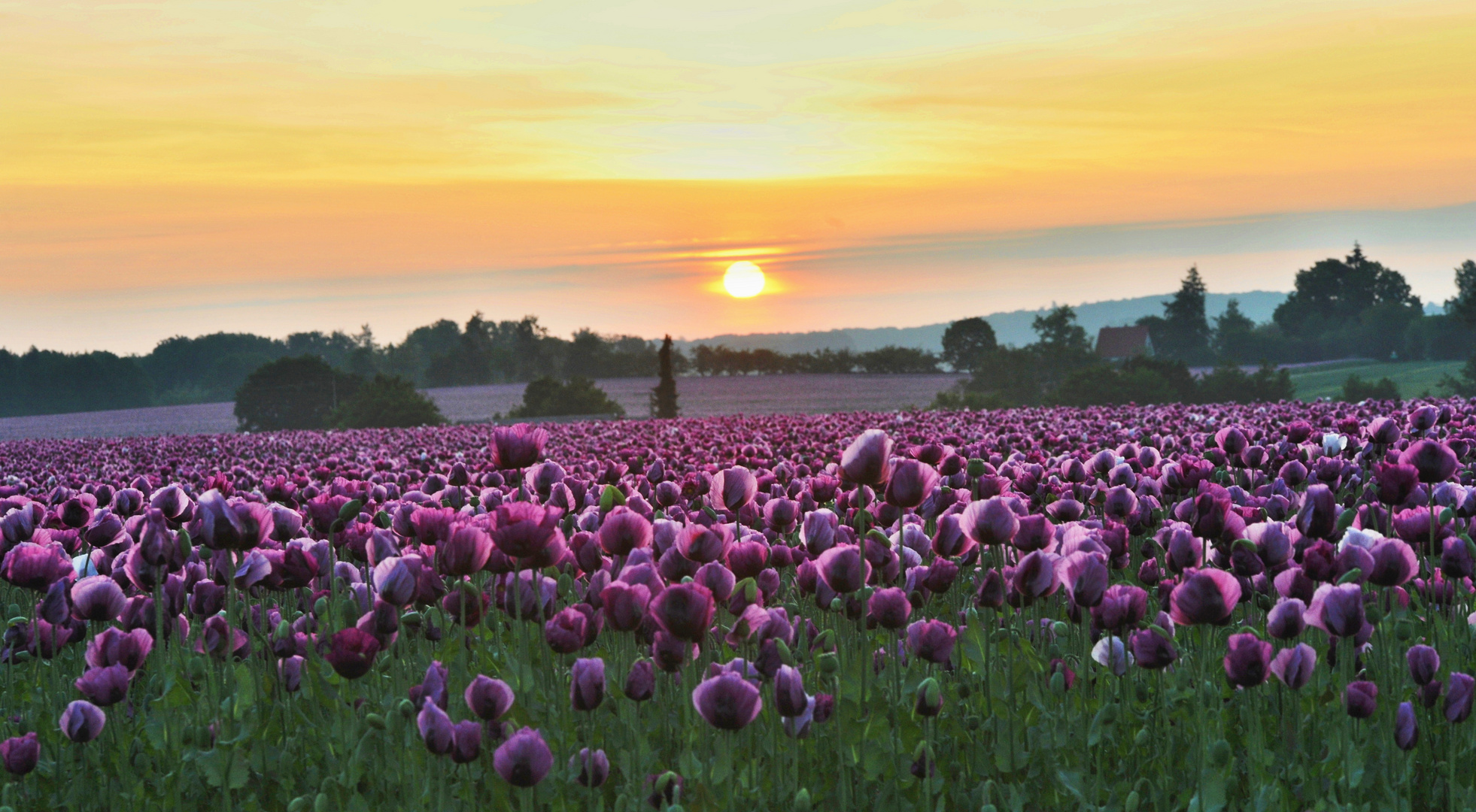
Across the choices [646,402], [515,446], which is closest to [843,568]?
[515,446]

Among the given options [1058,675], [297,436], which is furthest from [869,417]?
[1058,675]

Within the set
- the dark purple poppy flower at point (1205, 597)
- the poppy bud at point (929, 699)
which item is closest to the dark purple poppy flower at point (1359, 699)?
the dark purple poppy flower at point (1205, 597)

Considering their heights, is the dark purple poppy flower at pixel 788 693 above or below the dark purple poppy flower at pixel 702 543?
below

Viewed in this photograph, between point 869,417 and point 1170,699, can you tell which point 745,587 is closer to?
point 1170,699

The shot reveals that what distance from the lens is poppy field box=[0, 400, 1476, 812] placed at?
363cm

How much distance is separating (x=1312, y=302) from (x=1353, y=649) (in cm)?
12095

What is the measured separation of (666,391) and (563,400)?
622 cm

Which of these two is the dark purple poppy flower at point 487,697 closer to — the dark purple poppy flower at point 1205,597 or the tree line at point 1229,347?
the dark purple poppy flower at point 1205,597

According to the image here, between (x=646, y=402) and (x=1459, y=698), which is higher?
(x=646, y=402)

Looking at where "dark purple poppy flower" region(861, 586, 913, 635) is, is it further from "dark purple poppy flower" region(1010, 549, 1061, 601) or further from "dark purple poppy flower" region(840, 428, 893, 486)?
"dark purple poppy flower" region(840, 428, 893, 486)

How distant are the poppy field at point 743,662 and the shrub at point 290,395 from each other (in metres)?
56.4

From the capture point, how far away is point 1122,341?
13250cm

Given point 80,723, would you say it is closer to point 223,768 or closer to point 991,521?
point 223,768

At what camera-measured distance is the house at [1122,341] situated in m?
130
